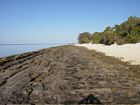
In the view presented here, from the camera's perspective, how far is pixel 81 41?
15625 cm

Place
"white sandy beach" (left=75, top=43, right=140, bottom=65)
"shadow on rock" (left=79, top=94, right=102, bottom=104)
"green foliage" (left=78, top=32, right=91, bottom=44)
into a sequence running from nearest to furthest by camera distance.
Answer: "shadow on rock" (left=79, top=94, right=102, bottom=104) < "white sandy beach" (left=75, top=43, right=140, bottom=65) < "green foliage" (left=78, top=32, right=91, bottom=44)

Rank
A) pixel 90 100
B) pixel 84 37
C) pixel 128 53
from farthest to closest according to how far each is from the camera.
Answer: pixel 84 37 → pixel 128 53 → pixel 90 100

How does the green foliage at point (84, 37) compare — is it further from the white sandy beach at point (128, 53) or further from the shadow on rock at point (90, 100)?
the shadow on rock at point (90, 100)

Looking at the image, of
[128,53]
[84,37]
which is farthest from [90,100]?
[84,37]

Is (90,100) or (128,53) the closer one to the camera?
(90,100)

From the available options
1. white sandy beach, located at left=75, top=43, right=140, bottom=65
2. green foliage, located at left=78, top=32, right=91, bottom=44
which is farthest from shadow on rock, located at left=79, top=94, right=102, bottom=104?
green foliage, located at left=78, top=32, right=91, bottom=44

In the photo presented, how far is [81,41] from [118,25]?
82163mm

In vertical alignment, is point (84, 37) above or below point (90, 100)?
above

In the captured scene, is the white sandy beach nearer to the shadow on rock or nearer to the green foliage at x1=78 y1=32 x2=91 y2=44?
the shadow on rock

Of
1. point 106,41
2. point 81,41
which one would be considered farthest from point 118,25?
point 81,41

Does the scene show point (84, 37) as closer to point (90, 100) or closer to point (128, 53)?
point (128, 53)

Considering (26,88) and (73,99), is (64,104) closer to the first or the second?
(73,99)

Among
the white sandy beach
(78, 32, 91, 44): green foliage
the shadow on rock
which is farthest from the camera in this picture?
(78, 32, 91, 44): green foliage

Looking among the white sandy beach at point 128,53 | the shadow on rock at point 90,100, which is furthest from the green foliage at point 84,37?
the shadow on rock at point 90,100
